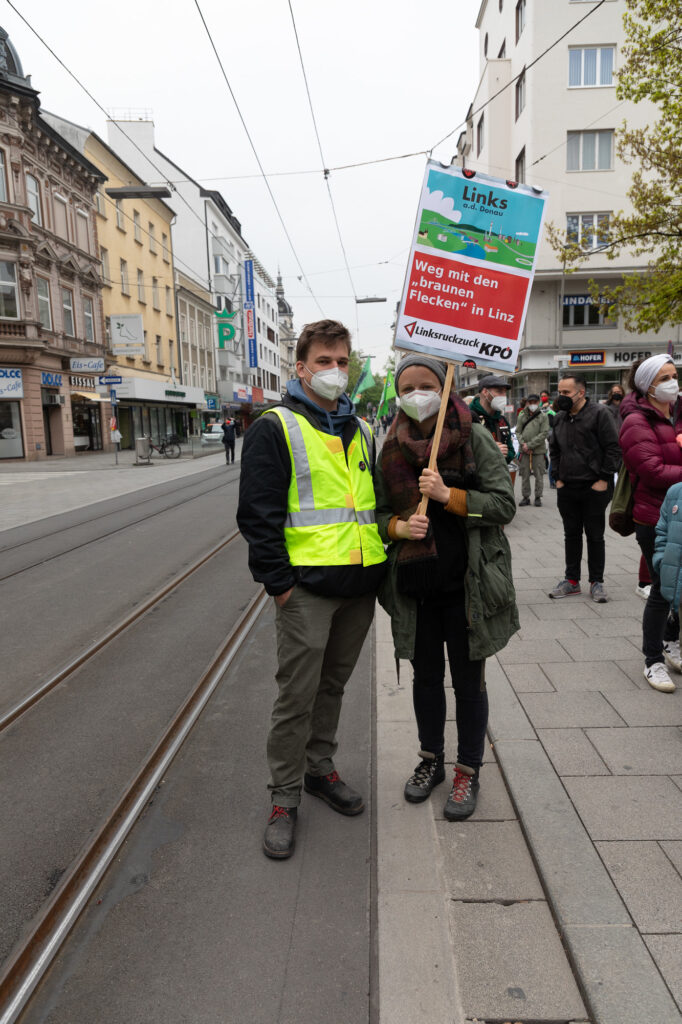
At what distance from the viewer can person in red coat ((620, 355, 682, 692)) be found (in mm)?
4188

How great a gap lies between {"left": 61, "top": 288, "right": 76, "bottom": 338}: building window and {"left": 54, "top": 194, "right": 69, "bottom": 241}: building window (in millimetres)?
2255

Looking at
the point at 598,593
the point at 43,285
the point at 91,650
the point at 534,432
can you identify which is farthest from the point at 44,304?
the point at 598,593

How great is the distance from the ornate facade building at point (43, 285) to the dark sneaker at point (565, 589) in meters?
23.4

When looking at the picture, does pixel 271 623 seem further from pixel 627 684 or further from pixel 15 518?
pixel 15 518

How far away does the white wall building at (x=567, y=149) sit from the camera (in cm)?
2792

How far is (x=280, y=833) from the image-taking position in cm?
278

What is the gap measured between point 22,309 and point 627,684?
1034 inches

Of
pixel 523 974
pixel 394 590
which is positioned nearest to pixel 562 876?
pixel 523 974

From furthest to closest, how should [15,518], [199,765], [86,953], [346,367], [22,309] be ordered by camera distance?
[22,309] → [15,518] → [199,765] → [346,367] → [86,953]

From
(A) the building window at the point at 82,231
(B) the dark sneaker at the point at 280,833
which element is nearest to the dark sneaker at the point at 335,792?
(B) the dark sneaker at the point at 280,833

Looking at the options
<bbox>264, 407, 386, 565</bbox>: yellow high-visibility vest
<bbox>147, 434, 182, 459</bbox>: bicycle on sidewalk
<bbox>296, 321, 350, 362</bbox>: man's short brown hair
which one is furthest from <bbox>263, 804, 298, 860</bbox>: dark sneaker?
<bbox>147, 434, 182, 459</bbox>: bicycle on sidewalk

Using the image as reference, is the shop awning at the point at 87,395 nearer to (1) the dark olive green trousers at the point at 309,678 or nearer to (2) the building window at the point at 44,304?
(2) the building window at the point at 44,304

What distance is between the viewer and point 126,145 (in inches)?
1799

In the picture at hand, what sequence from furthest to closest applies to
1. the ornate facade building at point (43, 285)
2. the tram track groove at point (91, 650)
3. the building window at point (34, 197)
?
the building window at point (34, 197) → the ornate facade building at point (43, 285) → the tram track groove at point (91, 650)
